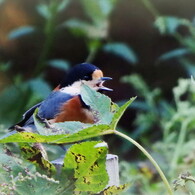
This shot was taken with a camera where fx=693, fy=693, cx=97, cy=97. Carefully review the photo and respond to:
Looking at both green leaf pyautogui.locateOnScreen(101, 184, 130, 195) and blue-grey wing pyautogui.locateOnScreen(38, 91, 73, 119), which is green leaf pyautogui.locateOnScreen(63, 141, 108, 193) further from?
blue-grey wing pyautogui.locateOnScreen(38, 91, 73, 119)

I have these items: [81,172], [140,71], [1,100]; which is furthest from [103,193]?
[140,71]

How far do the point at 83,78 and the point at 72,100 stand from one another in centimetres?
9

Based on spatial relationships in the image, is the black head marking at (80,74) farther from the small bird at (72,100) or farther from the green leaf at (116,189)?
the green leaf at (116,189)

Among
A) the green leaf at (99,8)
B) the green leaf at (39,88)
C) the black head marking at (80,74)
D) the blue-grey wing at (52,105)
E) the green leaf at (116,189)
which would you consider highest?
the green leaf at (99,8)

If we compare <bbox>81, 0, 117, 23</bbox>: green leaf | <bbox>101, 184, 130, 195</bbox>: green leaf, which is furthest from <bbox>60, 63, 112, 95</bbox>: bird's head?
<bbox>101, 184, 130, 195</bbox>: green leaf

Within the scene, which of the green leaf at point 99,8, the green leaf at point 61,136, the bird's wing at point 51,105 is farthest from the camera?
the green leaf at point 99,8

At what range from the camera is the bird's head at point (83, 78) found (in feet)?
7.20

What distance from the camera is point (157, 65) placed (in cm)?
505

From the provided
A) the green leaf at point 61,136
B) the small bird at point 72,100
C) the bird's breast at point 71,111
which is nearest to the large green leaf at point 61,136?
the green leaf at point 61,136

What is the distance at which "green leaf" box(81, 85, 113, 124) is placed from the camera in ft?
2.68

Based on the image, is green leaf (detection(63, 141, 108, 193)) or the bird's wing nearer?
green leaf (detection(63, 141, 108, 193))

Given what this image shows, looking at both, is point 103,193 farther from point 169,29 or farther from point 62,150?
point 169,29

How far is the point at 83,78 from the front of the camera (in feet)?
7.60

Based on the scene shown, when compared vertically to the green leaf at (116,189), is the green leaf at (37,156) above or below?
above
